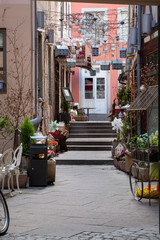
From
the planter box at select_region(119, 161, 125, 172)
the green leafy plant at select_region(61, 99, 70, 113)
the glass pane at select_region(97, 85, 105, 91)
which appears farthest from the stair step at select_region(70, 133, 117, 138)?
the glass pane at select_region(97, 85, 105, 91)

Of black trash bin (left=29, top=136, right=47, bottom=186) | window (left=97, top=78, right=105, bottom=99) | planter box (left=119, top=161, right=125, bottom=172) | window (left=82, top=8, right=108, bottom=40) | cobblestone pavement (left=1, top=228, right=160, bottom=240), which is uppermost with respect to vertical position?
window (left=82, top=8, right=108, bottom=40)

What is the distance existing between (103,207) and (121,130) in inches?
278

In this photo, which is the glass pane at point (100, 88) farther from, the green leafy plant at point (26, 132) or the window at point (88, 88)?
the green leafy plant at point (26, 132)

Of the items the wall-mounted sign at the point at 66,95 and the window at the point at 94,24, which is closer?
the window at the point at 94,24

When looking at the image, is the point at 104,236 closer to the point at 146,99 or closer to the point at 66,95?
the point at 146,99

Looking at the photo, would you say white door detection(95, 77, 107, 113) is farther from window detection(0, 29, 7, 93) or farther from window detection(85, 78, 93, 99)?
window detection(0, 29, 7, 93)

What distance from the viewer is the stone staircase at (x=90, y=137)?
2066 cm

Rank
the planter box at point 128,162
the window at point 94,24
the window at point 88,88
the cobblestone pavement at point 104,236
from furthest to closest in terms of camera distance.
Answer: the window at point 88,88 < the window at point 94,24 < the planter box at point 128,162 < the cobblestone pavement at point 104,236

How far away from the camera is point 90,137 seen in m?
22.9

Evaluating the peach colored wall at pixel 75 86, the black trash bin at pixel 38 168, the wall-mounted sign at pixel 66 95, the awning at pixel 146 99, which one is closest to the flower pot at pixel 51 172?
the black trash bin at pixel 38 168

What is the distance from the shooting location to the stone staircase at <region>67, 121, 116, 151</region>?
20656mm

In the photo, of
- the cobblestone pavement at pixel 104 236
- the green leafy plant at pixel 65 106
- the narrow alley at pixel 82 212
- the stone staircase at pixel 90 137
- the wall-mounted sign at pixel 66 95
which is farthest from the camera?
the wall-mounted sign at pixel 66 95

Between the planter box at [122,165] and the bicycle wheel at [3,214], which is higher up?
the bicycle wheel at [3,214]

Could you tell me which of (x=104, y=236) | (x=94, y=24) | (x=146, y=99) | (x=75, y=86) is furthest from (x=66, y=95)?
(x=104, y=236)
